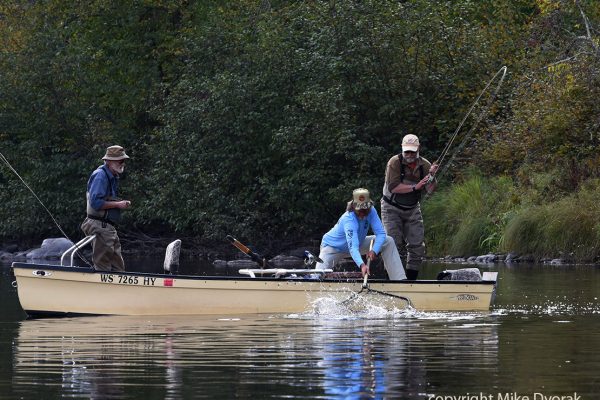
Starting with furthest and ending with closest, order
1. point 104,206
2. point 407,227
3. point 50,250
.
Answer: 1. point 50,250
2. point 407,227
3. point 104,206

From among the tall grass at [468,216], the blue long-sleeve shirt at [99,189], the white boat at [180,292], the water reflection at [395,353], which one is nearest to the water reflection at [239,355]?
the water reflection at [395,353]

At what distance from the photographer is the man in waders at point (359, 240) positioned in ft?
52.9

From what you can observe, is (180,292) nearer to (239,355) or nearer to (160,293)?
(160,293)

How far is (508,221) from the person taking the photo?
28688 mm

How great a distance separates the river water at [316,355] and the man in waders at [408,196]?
1.27 m

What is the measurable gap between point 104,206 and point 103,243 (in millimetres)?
456

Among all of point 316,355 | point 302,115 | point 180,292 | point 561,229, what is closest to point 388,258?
point 180,292

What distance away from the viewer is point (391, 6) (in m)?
33.1

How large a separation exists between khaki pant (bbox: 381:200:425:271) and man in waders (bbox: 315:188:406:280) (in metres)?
0.64

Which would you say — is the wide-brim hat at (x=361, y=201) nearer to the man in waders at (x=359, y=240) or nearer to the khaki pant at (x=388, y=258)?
the man in waders at (x=359, y=240)

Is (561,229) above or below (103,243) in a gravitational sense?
below

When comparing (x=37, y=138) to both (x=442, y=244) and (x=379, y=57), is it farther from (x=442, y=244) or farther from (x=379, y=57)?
(x=442, y=244)

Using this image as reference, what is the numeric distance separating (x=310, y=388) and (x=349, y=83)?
23.0m

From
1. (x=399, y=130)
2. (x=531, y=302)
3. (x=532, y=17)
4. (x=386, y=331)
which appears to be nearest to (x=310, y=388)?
(x=386, y=331)
